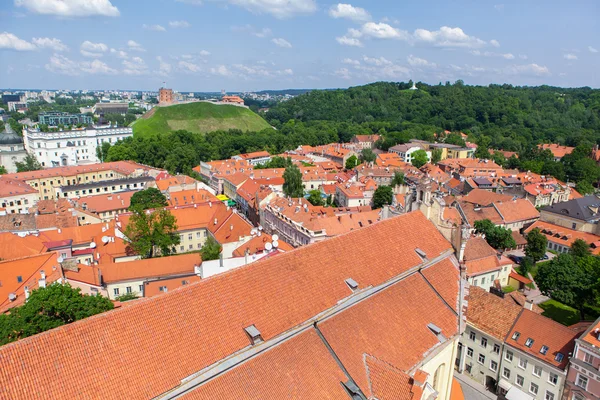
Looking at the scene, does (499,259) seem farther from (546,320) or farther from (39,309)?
(39,309)

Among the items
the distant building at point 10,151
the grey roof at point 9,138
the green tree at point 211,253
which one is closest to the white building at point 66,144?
the grey roof at point 9,138

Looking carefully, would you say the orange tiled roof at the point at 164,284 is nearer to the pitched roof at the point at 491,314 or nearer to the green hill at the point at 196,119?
the pitched roof at the point at 491,314

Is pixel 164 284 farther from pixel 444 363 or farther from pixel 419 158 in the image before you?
pixel 419 158

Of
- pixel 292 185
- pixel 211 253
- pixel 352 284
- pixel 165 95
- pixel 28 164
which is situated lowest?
pixel 28 164

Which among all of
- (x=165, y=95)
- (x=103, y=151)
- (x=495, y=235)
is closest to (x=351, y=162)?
(x=495, y=235)

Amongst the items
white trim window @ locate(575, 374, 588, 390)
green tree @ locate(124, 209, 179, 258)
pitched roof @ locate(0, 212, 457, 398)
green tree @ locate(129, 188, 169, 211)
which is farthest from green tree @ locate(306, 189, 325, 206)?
pitched roof @ locate(0, 212, 457, 398)

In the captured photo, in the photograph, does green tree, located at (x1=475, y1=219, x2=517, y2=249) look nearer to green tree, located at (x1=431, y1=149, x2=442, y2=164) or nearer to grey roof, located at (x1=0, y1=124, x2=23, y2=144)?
green tree, located at (x1=431, y1=149, x2=442, y2=164)
